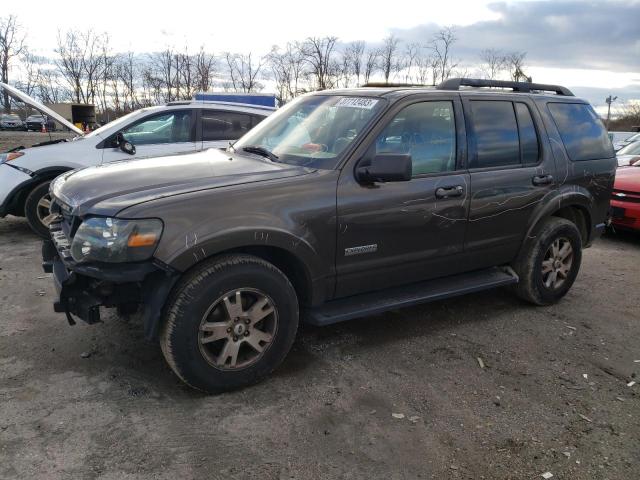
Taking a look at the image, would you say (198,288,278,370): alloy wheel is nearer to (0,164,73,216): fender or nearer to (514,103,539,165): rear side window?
(514,103,539,165): rear side window

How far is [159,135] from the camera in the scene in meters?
7.05

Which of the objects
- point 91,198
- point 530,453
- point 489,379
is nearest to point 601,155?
point 489,379

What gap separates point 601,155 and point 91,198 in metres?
4.45

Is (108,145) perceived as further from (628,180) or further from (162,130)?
(628,180)

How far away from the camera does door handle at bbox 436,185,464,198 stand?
385 cm

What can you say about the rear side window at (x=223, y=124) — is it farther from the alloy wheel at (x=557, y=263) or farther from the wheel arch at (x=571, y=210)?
the alloy wheel at (x=557, y=263)

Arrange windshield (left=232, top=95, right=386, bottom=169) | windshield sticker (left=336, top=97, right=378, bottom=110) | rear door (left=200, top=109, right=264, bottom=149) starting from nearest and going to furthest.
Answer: windshield (left=232, top=95, right=386, bottom=169) < windshield sticker (left=336, top=97, right=378, bottom=110) < rear door (left=200, top=109, right=264, bottom=149)

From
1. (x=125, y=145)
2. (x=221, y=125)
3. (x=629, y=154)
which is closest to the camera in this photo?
(x=125, y=145)

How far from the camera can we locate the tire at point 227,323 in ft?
9.77

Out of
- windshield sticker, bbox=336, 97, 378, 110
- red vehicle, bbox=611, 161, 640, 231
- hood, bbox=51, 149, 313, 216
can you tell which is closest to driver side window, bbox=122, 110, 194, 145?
hood, bbox=51, 149, 313, 216

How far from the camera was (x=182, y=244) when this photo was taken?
2.90 meters

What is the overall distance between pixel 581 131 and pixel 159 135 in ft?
16.6

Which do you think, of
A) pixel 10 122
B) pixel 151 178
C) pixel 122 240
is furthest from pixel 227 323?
pixel 10 122

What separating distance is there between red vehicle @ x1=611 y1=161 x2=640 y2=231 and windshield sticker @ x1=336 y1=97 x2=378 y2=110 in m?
5.27
